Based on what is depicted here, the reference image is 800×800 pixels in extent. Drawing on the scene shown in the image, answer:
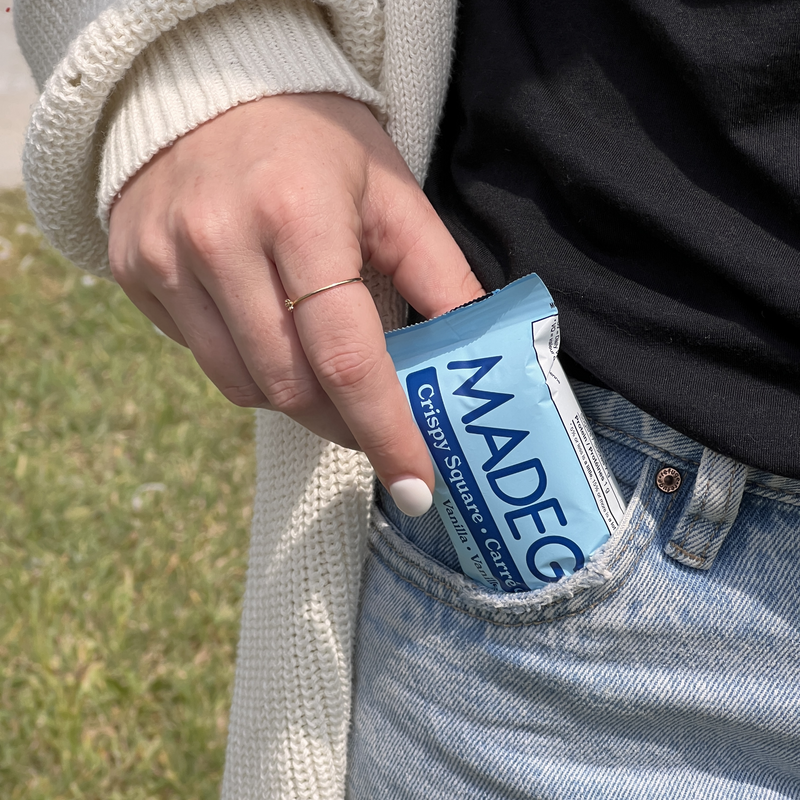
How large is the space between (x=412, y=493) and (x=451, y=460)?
2.0 inches

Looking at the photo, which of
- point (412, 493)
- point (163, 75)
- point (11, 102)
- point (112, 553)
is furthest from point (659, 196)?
point (11, 102)

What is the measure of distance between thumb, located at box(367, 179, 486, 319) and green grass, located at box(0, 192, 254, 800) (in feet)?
4.84

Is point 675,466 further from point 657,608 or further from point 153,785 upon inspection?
point 153,785

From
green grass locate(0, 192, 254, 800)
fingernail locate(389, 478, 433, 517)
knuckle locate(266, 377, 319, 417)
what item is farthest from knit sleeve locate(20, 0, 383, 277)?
green grass locate(0, 192, 254, 800)

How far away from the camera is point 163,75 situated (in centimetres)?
71

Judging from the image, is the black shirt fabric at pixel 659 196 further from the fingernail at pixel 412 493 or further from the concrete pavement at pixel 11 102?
the concrete pavement at pixel 11 102

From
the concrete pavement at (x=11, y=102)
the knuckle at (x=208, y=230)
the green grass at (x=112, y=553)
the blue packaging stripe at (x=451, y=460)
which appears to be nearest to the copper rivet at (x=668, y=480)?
the blue packaging stripe at (x=451, y=460)

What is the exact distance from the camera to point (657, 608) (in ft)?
2.26

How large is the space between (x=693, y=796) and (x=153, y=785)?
4.56 ft

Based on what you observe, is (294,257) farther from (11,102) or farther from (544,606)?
(11,102)

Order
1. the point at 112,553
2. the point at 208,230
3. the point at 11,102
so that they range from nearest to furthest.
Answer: the point at 208,230
the point at 112,553
the point at 11,102

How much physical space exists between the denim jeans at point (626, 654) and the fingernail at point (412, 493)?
0.10m

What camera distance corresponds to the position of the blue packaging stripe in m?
0.70

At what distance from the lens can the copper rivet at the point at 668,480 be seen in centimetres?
69
